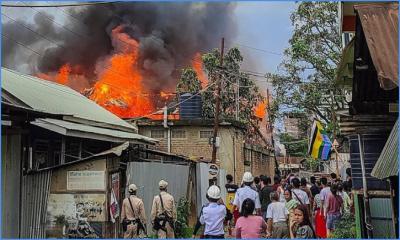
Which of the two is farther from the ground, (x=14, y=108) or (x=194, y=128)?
(x=194, y=128)

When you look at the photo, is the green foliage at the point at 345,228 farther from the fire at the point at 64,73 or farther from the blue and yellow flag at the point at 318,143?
the fire at the point at 64,73

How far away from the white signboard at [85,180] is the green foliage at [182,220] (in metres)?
3.48

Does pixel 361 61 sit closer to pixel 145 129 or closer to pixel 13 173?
pixel 13 173

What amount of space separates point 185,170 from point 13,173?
24.4 feet

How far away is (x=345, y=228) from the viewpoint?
11.0m

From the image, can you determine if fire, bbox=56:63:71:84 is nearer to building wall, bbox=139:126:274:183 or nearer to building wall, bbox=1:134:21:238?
building wall, bbox=139:126:274:183

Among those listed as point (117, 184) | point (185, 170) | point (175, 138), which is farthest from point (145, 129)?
point (117, 184)

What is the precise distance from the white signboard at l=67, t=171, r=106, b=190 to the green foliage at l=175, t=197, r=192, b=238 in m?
3.48

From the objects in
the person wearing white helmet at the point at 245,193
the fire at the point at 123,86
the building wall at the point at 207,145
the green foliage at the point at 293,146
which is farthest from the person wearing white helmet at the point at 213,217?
the green foliage at the point at 293,146

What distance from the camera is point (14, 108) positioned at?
8.33 m

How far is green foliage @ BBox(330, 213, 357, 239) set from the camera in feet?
35.1

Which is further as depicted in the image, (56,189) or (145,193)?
(145,193)

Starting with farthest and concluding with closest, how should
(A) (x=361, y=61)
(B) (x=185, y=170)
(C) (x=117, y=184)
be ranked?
(B) (x=185, y=170) < (C) (x=117, y=184) < (A) (x=361, y=61)

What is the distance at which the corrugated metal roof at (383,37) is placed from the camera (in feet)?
14.5
